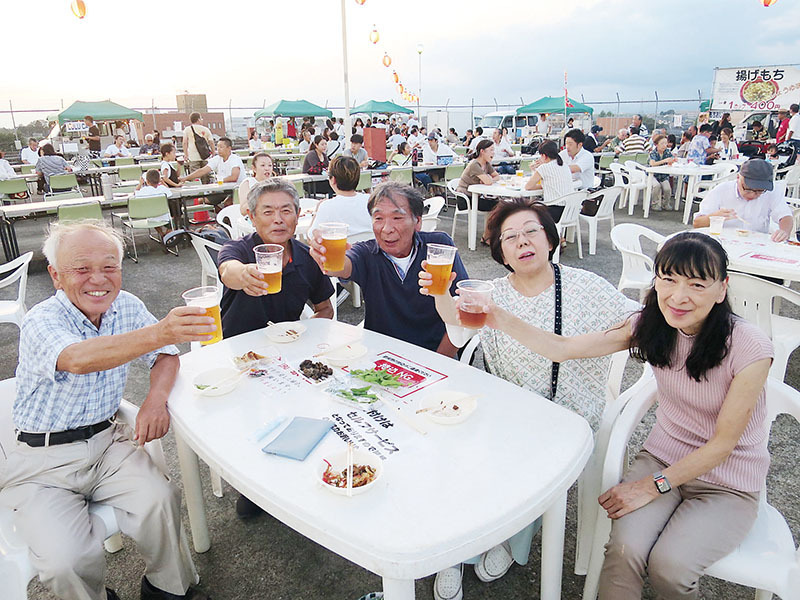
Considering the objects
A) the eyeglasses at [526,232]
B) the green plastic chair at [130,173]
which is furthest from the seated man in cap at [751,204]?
the green plastic chair at [130,173]

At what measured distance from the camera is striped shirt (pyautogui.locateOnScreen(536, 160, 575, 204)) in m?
5.95

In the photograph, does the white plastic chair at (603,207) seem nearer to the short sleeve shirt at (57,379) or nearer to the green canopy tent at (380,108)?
the short sleeve shirt at (57,379)

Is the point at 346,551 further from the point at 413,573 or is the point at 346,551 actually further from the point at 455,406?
the point at 455,406

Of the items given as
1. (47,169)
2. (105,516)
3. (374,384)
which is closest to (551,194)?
(374,384)

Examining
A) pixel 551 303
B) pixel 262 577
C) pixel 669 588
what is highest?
pixel 551 303

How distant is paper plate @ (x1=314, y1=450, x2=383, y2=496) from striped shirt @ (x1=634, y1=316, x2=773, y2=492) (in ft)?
3.31

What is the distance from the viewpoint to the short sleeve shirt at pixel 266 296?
94.7 inches

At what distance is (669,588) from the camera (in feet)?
4.61

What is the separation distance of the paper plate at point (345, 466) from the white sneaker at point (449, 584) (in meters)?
0.66

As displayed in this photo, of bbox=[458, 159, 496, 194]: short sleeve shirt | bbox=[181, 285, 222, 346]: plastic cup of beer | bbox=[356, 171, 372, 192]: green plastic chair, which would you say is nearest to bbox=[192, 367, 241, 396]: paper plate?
bbox=[181, 285, 222, 346]: plastic cup of beer

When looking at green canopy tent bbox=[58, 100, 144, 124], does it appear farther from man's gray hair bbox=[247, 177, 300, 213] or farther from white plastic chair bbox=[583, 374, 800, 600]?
white plastic chair bbox=[583, 374, 800, 600]

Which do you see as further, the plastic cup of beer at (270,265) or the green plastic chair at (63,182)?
the green plastic chair at (63,182)

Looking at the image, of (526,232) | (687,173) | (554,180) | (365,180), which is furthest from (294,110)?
(526,232)

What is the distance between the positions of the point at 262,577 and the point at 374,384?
2.98 ft
